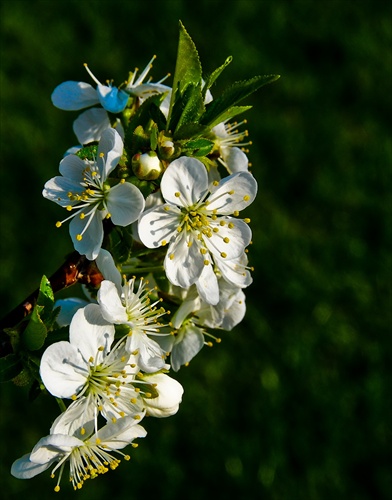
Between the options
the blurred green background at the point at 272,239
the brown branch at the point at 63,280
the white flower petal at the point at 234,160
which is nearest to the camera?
the brown branch at the point at 63,280

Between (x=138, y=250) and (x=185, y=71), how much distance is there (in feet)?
1.12

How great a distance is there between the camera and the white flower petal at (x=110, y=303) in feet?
3.92

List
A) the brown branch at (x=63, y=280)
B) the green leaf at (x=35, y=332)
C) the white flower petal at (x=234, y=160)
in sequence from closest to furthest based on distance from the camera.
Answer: the green leaf at (x=35, y=332) → the brown branch at (x=63, y=280) → the white flower petal at (x=234, y=160)

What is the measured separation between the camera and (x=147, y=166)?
1211 mm

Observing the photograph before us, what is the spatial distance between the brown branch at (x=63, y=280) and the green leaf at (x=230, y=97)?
34 cm

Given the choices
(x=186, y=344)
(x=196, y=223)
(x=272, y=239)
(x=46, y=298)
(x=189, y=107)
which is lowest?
(x=272, y=239)

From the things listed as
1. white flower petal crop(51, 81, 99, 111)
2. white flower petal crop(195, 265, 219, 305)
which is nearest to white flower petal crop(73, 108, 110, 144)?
white flower petal crop(51, 81, 99, 111)

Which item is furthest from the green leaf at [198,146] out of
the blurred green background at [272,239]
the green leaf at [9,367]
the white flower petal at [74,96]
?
the blurred green background at [272,239]

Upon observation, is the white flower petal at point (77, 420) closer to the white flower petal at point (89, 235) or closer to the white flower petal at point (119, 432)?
the white flower petal at point (119, 432)

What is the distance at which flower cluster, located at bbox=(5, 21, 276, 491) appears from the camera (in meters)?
1.22

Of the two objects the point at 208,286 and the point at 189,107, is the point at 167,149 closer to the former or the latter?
the point at 189,107

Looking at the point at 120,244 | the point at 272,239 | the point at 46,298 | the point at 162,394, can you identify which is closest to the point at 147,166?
the point at 120,244

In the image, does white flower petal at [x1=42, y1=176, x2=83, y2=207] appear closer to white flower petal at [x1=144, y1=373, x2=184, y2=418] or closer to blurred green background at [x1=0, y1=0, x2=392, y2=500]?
white flower petal at [x1=144, y1=373, x2=184, y2=418]

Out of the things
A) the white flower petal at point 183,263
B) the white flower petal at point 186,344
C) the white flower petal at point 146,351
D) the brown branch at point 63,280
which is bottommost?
the white flower petal at point 186,344
